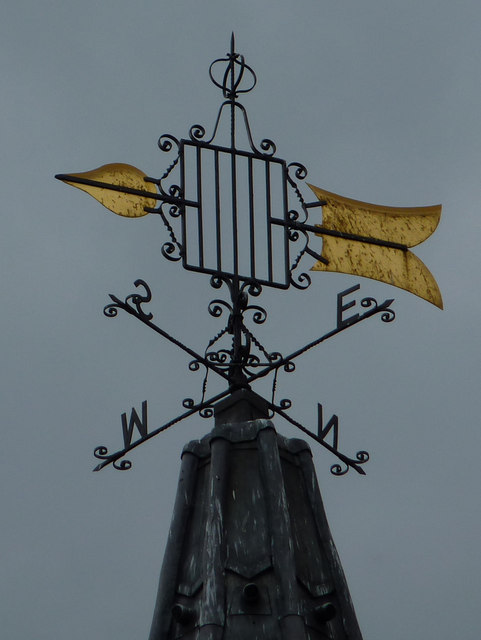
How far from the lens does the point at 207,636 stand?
5660mm

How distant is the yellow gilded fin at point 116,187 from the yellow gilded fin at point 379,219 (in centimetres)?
117

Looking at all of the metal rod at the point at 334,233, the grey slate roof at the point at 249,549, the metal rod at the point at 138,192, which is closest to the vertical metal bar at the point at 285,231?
the metal rod at the point at 334,233

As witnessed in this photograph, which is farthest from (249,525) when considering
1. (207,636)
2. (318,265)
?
(318,265)

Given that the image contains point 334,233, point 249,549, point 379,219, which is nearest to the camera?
point 249,549

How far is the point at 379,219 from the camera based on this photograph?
838 cm

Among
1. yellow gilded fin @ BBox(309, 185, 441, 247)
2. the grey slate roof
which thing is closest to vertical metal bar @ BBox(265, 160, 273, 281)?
yellow gilded fin @ BBox(309, 185, 441, 247)

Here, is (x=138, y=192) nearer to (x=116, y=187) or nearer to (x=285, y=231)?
(x=116, y=187)

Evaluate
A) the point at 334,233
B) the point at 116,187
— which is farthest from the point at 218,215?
the point at 334,233

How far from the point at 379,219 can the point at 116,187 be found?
1800 millimetres

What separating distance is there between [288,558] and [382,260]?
2.79m

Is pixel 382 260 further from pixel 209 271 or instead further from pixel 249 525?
pixel 249 525

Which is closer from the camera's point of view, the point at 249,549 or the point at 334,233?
the point at 249,549

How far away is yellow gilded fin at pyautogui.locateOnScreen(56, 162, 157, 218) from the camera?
761 cm

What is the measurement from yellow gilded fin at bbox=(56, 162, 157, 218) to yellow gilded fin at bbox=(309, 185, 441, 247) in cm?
117
